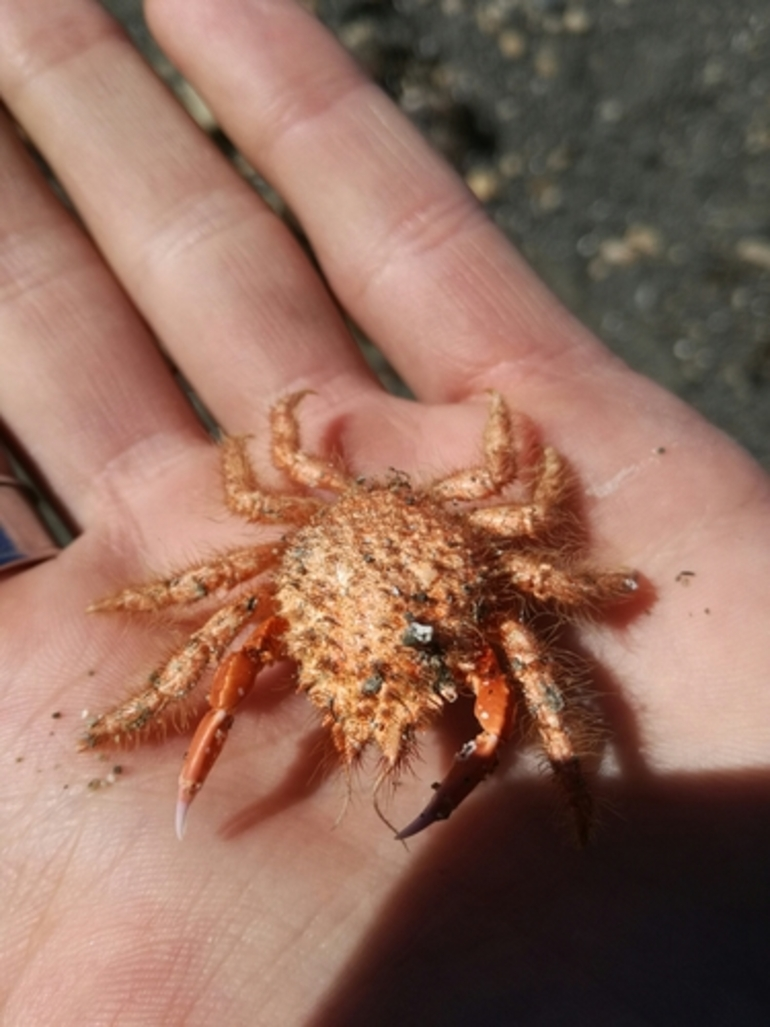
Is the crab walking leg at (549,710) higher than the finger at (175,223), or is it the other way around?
the finger at (175,223)

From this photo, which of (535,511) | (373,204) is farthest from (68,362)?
(535,511)

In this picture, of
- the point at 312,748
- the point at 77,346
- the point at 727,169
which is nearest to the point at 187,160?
the point at 77,346

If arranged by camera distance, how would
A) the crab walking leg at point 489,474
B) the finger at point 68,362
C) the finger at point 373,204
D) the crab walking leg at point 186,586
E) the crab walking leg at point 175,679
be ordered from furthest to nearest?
the finger at point 373,204
the finger at point 68,362
the crab walking leg at point 489,474
the crab walking leg at point 186,586
the crab walking leg at point 175,679

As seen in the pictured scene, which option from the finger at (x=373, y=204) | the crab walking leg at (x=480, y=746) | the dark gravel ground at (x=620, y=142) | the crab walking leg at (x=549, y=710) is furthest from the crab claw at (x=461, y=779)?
the dark gravel ground at (x=620, y=142)

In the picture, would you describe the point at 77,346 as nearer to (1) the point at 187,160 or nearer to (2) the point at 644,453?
(1) the point at 187,160

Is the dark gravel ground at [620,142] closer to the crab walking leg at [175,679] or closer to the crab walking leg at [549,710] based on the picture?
the crab walking leg at [549,710]

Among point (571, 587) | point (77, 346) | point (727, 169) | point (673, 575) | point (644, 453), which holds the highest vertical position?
point (77, 346)
